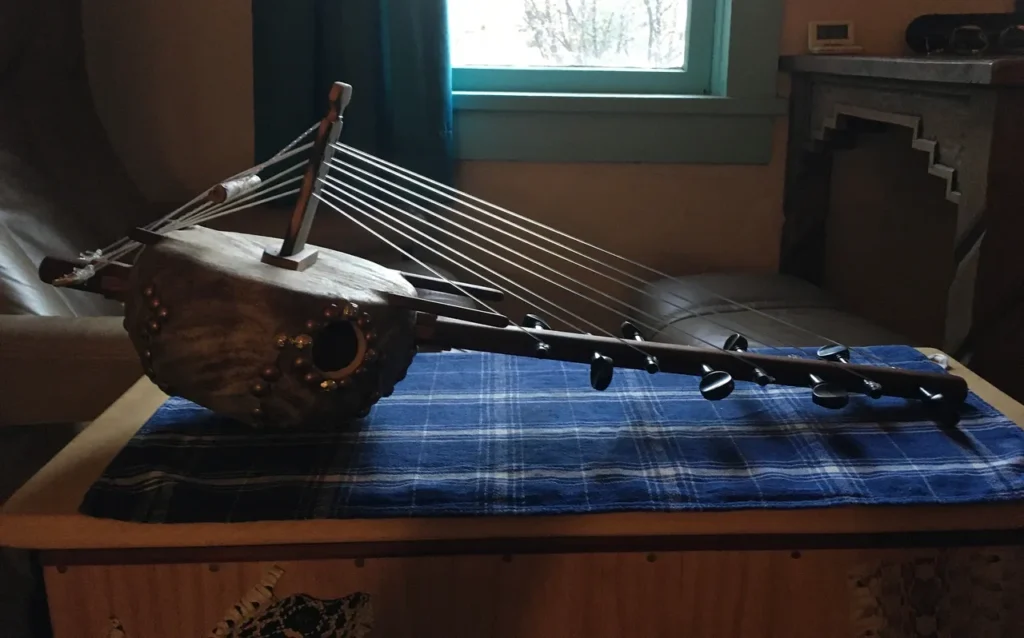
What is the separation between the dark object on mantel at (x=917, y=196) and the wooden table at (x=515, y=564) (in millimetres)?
473

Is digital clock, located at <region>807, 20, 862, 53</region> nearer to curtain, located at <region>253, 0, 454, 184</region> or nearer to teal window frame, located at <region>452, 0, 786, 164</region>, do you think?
teal window frame, located at <region>452, 0, 786, 164</region>

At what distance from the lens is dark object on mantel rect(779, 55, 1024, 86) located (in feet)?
3.35

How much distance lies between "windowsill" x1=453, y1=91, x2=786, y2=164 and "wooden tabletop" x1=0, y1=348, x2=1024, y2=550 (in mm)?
1184

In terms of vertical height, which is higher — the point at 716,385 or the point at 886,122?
the point at 886,122

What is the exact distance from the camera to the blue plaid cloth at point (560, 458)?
2.35 ft

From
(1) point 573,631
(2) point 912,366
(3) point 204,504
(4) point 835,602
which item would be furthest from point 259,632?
(2) point 912,366

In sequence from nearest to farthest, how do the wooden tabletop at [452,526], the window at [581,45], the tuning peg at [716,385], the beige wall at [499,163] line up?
the wooden tabletop at [452,526] < the tuning peg at [716,385] < the beige wall at [499,163] < the window at [581,45]

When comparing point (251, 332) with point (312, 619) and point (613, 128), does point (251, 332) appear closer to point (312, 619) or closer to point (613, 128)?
point (312, 619)

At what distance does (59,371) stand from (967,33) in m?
1.52

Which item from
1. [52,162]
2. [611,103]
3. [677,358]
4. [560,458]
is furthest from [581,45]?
[560,458]

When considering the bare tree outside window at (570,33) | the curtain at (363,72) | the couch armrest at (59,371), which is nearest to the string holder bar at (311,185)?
the couch armrest at (59,371)

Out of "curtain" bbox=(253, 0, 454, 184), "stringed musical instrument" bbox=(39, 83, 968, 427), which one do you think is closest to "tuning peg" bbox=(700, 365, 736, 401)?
"stringed musical instrument" bbox=(39, 83, 968, 427)

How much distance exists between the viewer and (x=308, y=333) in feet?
2.31

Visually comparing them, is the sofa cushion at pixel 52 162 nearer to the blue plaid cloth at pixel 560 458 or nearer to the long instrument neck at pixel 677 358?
the blue plaid cloth at pixel 560 458
